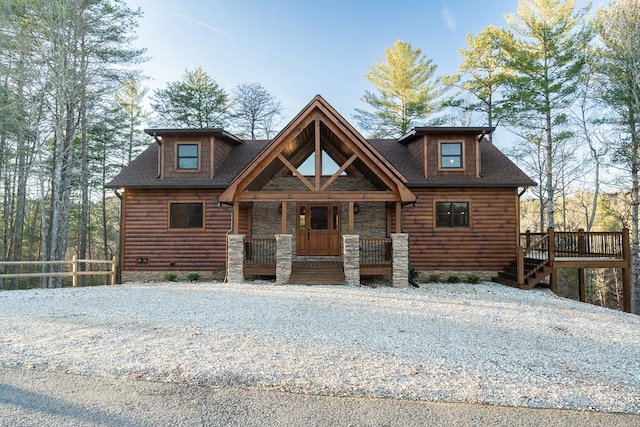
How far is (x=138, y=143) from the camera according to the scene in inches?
904

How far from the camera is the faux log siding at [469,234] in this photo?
476 inches

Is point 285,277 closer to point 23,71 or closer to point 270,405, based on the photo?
point 270,405

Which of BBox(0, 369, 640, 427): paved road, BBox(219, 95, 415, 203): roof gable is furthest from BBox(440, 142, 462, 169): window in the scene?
BBox(0, 369, 640, 427): paved road

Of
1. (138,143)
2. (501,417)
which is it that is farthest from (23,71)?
(501,417)

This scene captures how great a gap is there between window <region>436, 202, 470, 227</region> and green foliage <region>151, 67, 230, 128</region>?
1679 cm

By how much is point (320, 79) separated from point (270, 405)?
22911 millimetres

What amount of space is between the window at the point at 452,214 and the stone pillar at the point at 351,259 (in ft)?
11.9

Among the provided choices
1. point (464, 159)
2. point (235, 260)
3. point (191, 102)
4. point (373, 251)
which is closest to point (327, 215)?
point (373, 251)

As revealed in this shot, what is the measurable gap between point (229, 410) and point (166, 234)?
10.5m

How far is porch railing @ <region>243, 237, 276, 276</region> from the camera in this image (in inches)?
433

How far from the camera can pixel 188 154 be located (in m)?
12.7

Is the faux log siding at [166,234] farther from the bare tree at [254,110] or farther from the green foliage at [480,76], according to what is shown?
the green foliage at [480,76]

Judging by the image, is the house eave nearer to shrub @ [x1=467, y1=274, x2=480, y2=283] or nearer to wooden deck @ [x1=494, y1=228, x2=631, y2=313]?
shrub @ [x1=467, y1=274, x2=480, y2=283]

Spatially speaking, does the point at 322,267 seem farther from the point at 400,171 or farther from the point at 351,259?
the point at 400,171
